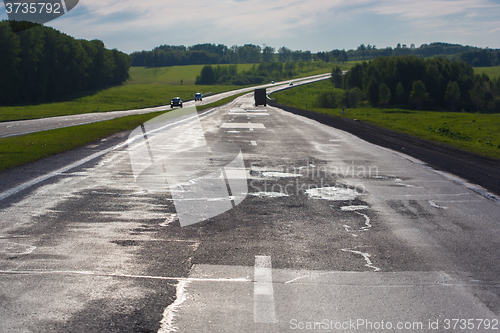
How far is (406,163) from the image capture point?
13.3 meters

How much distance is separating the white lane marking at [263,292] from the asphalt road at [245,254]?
2cm

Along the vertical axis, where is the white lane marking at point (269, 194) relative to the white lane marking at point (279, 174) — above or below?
above

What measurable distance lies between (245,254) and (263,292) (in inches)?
41.9

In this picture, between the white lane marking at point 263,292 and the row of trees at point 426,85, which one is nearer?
the white lane marking at point 263,292

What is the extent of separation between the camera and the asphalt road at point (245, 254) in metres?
3.78

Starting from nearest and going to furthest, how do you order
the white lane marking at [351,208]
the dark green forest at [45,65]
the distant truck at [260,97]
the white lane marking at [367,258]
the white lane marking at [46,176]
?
the white lane marking at [367,258] → the white lane marking at [351,208] → the white lane marking at [46,176] → the distant truck at [260,97] → the dark green forest at [45,65]

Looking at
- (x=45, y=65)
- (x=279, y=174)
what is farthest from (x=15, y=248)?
(x=45, y=65)

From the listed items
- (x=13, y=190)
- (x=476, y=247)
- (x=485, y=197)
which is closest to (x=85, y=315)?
(x=476, y=247)

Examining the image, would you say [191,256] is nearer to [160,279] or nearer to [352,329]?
[160,279]

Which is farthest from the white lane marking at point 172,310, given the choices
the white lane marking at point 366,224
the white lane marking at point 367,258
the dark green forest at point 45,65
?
the dark green forest at point 45,65

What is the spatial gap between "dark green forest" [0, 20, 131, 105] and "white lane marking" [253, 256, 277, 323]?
313 feet

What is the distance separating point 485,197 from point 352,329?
6.33 m

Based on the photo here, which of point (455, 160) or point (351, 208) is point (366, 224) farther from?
point (455, 160)

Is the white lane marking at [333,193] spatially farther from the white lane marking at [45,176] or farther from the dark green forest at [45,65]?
the dark green forest at [45,65]
